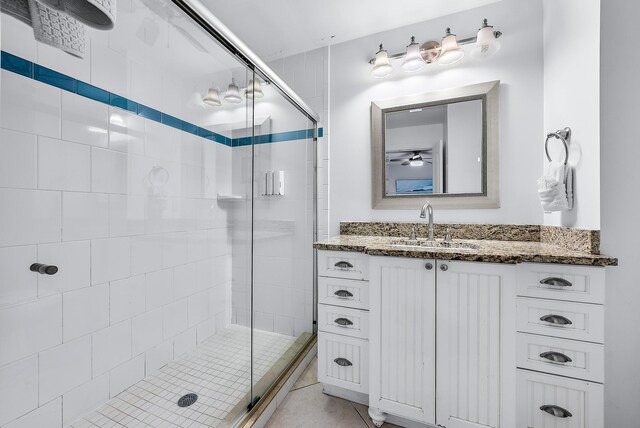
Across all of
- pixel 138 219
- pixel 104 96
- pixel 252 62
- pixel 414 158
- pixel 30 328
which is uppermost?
pixel 252 62

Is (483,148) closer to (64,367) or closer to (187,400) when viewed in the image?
(187,400)

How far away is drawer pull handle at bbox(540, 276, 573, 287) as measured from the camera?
1.04m

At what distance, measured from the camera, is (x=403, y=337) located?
48.4 inches

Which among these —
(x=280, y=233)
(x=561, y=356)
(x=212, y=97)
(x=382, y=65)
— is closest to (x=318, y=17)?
(x=382, y=65)

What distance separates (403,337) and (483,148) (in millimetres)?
1235

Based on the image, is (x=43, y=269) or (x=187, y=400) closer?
(x=43, y=269)

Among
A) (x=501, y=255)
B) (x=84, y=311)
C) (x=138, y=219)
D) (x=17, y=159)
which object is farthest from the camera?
(x=138, y=219)

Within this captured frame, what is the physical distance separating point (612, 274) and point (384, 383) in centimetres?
109

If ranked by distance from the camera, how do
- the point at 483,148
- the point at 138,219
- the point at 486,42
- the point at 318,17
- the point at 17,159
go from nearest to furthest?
the point at 17,159 < the point at 138,219 < the point at 486,42 < the point at 483,148 < the point at 318,17

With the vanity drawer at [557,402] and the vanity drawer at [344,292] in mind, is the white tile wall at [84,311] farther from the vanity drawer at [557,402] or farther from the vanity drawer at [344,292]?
the vanity drawer at [557,402]

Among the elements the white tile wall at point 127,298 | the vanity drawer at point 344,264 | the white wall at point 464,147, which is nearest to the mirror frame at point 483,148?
the white wall at point 464,147

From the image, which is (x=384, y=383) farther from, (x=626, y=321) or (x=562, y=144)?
(x=562, y=144)

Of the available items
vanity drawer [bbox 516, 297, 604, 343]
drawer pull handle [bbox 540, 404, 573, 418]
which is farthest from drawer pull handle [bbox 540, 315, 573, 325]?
drawer pull handle [bbox 540, 404, 573, 418]

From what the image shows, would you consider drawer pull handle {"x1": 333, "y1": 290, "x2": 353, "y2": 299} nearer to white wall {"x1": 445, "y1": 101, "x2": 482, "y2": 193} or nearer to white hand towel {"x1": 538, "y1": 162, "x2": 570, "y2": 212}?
white wall {"x1": 445, "y1": 101, "x2": 482, "y2": 193}
